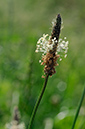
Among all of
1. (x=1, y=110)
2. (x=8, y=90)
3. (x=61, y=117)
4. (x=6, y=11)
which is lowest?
(x=61, y=117)

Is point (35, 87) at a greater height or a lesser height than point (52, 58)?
greater

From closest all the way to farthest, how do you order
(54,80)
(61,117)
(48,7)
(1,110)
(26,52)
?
(61,117), (1,110), (54,80), (26,52), (48,7)

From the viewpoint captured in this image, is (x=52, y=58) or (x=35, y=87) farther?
(x=35, y=87)

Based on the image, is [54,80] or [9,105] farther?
[54,80]

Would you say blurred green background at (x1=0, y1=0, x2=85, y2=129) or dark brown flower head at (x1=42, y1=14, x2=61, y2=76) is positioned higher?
blurred green background at (x1=0, y1=0, x2=85, y2=129)

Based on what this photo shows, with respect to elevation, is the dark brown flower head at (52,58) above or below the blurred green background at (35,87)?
below

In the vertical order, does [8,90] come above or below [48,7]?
below

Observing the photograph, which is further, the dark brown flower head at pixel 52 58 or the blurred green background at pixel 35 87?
the blurred green background at pixel 35 87

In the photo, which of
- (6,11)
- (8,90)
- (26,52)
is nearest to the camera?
(8,90)

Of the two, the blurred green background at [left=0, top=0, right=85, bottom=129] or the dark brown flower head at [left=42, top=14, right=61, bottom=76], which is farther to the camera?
the blurred green background at [left=0, top=0, right=85, bottom=129]

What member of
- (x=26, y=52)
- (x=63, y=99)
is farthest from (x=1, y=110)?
(x=26, y=52)

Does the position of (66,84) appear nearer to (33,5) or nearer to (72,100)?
(72,100)
